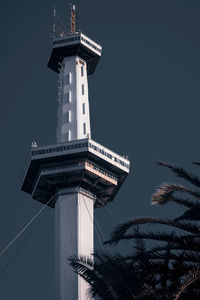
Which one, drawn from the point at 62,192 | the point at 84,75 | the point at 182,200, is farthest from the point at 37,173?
the point at 182,200

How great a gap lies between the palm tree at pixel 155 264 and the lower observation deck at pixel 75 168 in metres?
68.4

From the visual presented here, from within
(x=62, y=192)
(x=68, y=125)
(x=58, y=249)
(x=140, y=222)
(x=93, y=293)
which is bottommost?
(x=93, y=293)

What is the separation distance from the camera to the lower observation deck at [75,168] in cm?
10356

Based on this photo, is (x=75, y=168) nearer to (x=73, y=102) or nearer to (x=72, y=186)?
(x=72, y=186)

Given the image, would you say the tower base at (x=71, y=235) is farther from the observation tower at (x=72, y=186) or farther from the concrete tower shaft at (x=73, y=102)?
the concrete tower shaft at (x=73, y=102)

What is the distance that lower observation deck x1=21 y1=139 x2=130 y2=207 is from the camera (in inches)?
4077

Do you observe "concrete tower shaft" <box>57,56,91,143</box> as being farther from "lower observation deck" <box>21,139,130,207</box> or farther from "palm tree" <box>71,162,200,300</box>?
"palm tree" <box>71,162,200,300</box>

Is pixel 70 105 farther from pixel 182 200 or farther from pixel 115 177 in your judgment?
pixel 182 200

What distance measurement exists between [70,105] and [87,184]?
19038mm

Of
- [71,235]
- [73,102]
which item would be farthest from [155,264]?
[73,102]

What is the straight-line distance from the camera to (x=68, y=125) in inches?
4589

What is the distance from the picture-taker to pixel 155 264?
3234 centimetres

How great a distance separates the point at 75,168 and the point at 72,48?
2948 cm

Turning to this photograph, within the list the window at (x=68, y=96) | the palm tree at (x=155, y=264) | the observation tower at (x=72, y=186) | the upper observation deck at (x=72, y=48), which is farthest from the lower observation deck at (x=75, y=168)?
the palm tree at (x=155, y=264)
